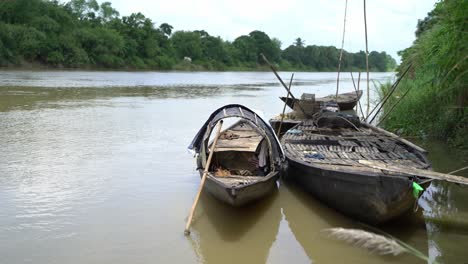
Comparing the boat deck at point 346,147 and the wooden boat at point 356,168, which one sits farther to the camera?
the boat deck at point 346,147

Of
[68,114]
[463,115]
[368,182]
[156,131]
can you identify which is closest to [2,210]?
[368,182]

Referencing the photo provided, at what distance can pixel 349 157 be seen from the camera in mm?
6164

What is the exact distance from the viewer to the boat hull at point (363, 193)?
4539 millimetres

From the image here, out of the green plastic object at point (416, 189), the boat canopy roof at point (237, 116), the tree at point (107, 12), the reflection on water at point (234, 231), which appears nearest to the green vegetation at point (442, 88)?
the green plastic object at point (416, 189)

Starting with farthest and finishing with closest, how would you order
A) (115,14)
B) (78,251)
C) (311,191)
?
(115,14) → (311,191) → (78,251)

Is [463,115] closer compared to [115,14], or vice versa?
[463,115]

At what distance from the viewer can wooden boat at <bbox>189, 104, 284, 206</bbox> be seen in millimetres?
5625

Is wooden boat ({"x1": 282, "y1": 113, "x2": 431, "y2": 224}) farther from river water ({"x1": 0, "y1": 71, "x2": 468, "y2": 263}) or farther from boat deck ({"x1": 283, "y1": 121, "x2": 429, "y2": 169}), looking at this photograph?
river water ({"x1": 0, "y1": 71, "x2": 468, "y2": 263})

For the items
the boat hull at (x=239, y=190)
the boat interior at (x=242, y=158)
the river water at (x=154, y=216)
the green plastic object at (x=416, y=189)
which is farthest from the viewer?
the boat interior at (x=242, y=158)

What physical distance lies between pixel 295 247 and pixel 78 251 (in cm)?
236

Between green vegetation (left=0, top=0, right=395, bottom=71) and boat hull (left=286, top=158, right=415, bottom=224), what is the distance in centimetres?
2070

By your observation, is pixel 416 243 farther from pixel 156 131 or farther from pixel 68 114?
pixel 68 114

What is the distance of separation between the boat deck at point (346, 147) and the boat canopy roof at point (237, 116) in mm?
297

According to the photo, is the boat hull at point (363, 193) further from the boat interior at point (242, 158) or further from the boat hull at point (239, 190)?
the boat interior at point (242, 158)
